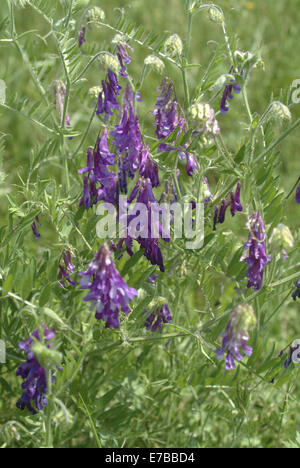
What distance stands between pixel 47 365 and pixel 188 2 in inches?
52.0

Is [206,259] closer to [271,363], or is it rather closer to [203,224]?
[203,224]

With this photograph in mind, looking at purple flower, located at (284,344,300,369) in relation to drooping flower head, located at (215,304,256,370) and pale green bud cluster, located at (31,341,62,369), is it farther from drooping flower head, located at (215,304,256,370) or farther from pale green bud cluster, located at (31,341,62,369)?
pale green bud cluster, located at (31,341,62,369)

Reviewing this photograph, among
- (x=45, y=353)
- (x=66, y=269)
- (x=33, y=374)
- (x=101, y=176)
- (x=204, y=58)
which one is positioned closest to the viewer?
(x=45, y=353)

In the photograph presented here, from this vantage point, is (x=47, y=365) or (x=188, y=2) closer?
(x=47, y=365)

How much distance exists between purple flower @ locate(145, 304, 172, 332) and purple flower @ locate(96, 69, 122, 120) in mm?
694

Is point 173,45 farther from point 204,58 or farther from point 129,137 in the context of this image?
point 204,58

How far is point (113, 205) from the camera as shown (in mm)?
2053

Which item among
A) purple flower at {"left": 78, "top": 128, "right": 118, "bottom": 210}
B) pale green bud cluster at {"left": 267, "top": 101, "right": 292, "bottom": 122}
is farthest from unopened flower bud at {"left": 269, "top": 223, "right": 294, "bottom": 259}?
purple flower at {"left": 78, "top": 128, "right": 118, "bottom": 210}

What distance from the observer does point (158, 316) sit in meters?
2.21

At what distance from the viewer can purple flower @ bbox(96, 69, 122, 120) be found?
2.10 m

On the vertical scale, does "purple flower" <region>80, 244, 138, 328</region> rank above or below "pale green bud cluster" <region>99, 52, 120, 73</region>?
below

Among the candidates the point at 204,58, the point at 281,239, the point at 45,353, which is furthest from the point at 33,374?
the point at 204,58
